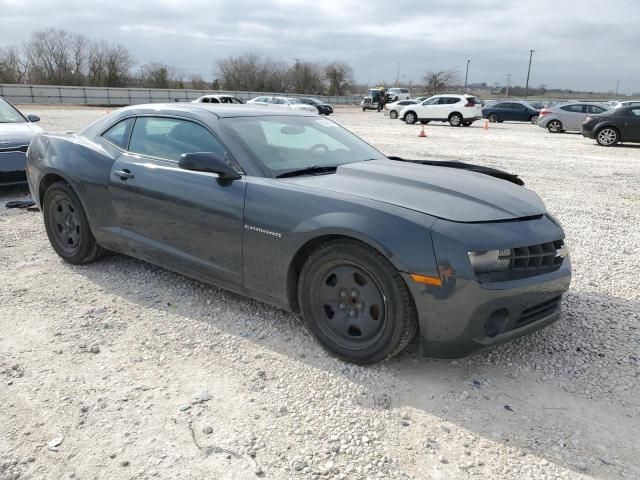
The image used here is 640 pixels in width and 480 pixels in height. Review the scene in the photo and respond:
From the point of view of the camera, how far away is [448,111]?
2778 centimetres

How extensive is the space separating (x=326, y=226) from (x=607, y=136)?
697 inches

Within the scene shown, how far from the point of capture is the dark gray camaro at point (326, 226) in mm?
2773

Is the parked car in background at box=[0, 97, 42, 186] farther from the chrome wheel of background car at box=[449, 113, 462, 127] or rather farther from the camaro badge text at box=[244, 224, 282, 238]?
the chrome wheel of background car at box=[449, 113, 462, 127]

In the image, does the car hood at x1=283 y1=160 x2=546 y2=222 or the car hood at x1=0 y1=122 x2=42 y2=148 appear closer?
the car hood at x1=283 y1=160 x2=546 y2=222

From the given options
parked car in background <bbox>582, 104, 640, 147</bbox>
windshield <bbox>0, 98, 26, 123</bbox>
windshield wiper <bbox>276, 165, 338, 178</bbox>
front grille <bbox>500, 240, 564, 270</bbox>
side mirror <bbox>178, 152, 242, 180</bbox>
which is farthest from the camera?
parked car in background <bbox>582, 104, 640, 147</bbox>

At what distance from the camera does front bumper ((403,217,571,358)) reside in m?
2.70

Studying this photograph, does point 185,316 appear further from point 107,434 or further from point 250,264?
point 107,434

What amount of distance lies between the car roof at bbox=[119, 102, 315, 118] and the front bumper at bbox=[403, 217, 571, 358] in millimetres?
1965

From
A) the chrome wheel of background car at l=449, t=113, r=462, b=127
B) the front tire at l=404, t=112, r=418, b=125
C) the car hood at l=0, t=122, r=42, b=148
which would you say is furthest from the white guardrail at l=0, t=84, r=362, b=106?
the car hood at l=0, t=122, r=42, b=148

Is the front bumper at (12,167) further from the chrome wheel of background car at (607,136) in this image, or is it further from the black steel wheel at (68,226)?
the chrome wheel of background car at (607,136)

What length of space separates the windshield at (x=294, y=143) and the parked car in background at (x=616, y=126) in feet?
52.6

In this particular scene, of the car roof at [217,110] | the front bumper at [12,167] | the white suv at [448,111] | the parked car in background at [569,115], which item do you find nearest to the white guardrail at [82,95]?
the white suv at [448,111]

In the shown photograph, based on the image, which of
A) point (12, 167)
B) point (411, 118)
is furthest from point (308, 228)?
point (411, 118)

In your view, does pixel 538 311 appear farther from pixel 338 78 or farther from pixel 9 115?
pixel 338 78
